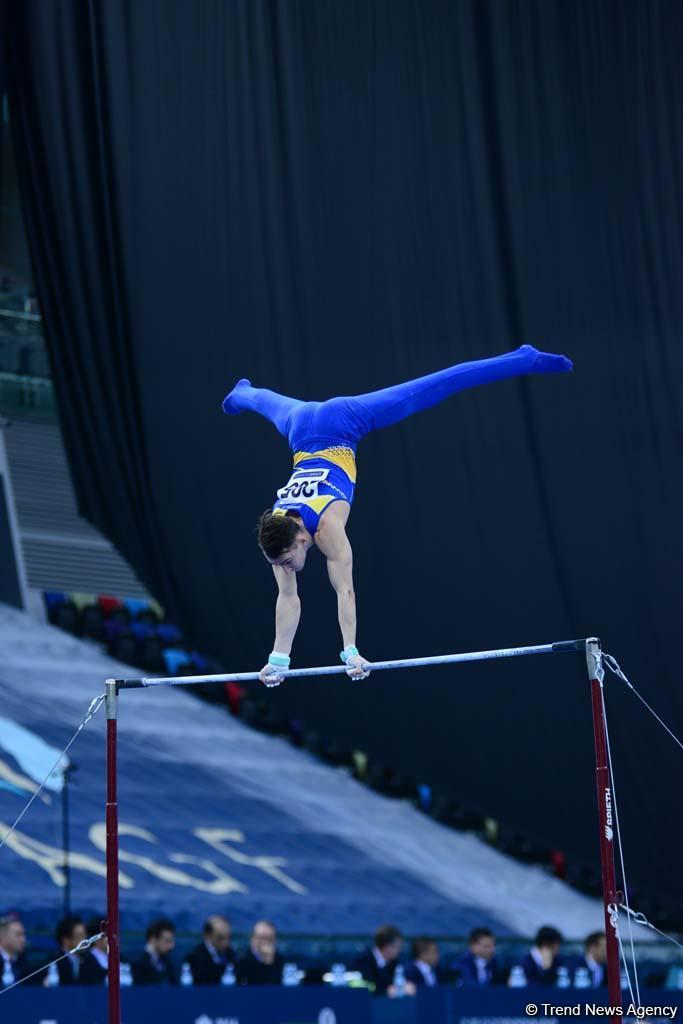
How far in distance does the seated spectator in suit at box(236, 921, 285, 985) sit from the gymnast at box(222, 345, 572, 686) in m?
2.64

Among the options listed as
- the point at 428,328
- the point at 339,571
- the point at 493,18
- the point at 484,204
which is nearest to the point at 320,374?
the point at 428,328

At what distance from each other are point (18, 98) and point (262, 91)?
2.21 meters

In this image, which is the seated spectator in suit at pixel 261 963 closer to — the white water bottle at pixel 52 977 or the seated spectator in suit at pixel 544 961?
the white water bottle at pixel 52 977

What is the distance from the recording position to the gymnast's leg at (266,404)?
24.8ft

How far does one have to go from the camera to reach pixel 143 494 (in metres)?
12.1

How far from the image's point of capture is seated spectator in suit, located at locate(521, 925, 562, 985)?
32.7 feet

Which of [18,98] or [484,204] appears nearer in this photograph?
[484,204]

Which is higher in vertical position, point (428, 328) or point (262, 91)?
point (262, 91)

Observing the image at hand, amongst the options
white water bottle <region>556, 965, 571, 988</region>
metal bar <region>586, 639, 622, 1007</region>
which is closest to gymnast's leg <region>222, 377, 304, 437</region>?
metal bar <region>586, 639, 622, 1007</region>

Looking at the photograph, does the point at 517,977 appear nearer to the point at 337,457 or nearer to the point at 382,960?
the point at 382,960

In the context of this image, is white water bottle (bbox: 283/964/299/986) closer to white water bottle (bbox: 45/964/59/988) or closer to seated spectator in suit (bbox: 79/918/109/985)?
seated spectator in suit (bbox: 79/918/109/985)

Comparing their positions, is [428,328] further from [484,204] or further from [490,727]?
[490,727]

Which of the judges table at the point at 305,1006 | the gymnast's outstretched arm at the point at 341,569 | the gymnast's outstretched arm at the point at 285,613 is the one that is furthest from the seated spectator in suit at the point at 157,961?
the gymnast's outstretched arm at the point at 341,569

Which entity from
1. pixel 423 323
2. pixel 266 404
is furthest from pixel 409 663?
pixel 423 323
